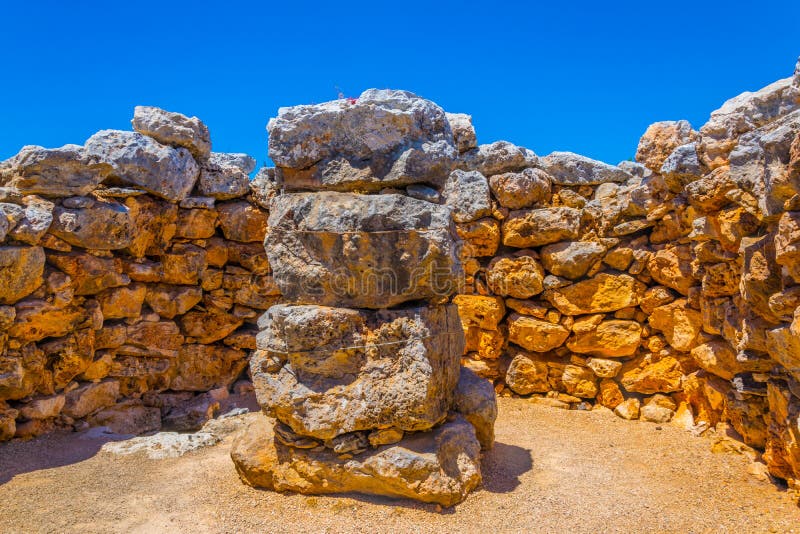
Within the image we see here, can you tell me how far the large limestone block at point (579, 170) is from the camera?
5.64m

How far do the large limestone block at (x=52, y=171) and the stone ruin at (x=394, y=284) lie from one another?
19 millimetres

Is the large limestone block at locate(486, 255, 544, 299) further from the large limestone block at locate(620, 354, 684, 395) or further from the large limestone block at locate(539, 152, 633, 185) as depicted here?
the large limestone block at locate(620, 354, 684, 395)

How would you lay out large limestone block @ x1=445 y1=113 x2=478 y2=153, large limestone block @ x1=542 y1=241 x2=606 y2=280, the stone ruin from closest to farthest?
1. the stone ruin
2. large limestone block @ x1=542 y1=241 x2=606 y2=280
3. large limestone block @ x1=445 y1=113 x2=478 y2=153

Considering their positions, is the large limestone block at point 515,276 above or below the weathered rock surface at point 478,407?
above

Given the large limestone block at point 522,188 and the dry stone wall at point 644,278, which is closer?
the dry stone wall at point 644,278

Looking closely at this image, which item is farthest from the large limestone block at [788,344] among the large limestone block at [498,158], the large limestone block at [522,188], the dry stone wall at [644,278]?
the large limestone block at [498,158]

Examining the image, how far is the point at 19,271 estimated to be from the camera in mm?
4383

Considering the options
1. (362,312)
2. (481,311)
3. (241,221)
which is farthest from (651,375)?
(241,221)

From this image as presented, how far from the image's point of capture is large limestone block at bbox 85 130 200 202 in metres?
4.97

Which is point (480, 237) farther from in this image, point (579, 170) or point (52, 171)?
point (52, 171)

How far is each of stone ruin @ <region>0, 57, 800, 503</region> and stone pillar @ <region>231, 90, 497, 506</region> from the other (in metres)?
0.01

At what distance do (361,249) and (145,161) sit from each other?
121 inches

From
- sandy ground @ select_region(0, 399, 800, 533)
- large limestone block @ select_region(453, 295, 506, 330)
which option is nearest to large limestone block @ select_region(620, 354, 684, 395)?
sandy ground @ select_region(0, 399, 800, 533)

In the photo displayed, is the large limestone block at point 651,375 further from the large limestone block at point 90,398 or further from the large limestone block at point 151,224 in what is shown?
the large limestone block at point 90,398
